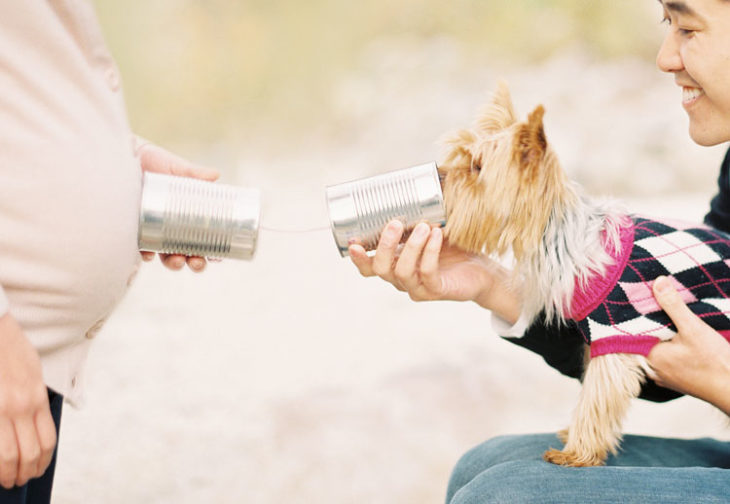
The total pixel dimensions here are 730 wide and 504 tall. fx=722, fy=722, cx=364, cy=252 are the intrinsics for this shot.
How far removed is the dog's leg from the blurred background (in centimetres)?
44

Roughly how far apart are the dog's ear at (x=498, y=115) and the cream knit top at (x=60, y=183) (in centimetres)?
61

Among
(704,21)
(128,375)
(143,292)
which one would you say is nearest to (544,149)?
(704,21)

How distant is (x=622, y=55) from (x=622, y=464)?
4.40 meters

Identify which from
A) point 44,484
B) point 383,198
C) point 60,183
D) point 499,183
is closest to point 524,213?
point 499,183

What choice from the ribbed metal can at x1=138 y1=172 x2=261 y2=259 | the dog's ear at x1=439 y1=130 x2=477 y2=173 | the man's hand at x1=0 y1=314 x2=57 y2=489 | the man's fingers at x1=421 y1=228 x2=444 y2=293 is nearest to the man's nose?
the dog's ear at x1=439 y1=130 x2=477 y2=173

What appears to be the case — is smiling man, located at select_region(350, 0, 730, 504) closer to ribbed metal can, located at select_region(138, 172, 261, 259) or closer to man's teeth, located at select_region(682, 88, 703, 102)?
man's teeth, located at select_region(682, 88, 703, 102)

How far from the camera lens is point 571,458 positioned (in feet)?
3.98

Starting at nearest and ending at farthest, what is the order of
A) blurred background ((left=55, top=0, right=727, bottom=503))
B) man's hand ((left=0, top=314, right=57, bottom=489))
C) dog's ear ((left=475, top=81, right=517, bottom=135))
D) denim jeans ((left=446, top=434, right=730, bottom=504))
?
man's hand ((left=0, top=314, right=57, bottom=489)) < denim jeans ((left=446, top=434, right=730, bottom=504)) < dog's ear ((left=475, top=81, right=517, bottom=135)) < blurred background ((left=55, top=0, right=727, bottom=503))

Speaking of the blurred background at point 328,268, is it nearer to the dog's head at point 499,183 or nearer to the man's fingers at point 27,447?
the dog's head at point 499,183

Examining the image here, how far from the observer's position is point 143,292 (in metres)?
3.23

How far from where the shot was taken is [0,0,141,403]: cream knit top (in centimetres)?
77

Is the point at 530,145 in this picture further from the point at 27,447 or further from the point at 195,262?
the point at 27,447

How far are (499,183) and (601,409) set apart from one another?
0.42 meters

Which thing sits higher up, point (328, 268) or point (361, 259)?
point (328, 268)
